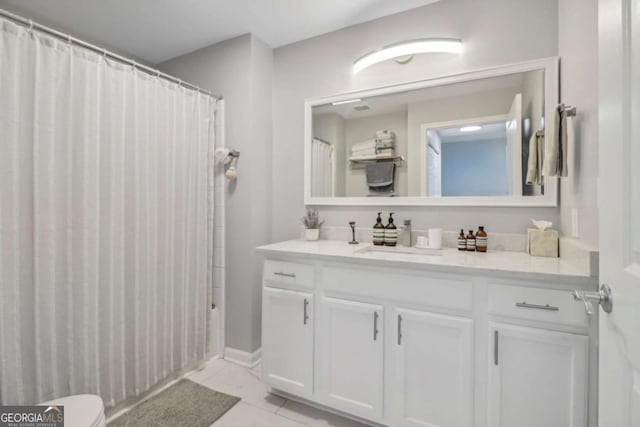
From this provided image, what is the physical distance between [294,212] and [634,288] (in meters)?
1.98

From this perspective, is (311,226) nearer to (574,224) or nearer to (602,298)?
(574,224)

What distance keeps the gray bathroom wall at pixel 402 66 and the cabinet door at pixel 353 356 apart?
745 millimetres

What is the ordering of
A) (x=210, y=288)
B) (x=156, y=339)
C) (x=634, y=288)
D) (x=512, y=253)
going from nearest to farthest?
(x=634, y=288) → (x=512, y=253) → (x=156, y=339) → (x=210, y=288)

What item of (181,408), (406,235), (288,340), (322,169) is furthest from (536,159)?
(181,408)

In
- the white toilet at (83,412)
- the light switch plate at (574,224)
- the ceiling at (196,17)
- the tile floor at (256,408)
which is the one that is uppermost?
the ceiling at (196,17)

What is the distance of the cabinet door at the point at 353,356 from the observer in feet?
4.85

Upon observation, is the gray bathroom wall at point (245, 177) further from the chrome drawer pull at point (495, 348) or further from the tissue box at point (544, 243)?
the tissue box at point (544, 243)

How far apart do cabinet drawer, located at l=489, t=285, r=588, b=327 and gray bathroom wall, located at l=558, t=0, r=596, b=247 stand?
273mm

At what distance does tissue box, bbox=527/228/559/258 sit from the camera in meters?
1.52

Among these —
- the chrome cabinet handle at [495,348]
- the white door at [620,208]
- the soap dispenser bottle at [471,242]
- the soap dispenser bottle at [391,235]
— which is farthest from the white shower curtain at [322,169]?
the white door at [620,208]

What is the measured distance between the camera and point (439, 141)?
1.89 meters

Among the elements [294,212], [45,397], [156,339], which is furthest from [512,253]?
[45,397]

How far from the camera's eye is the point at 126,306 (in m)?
1.71

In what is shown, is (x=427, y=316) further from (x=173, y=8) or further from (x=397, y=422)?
(x=173, y=8)
